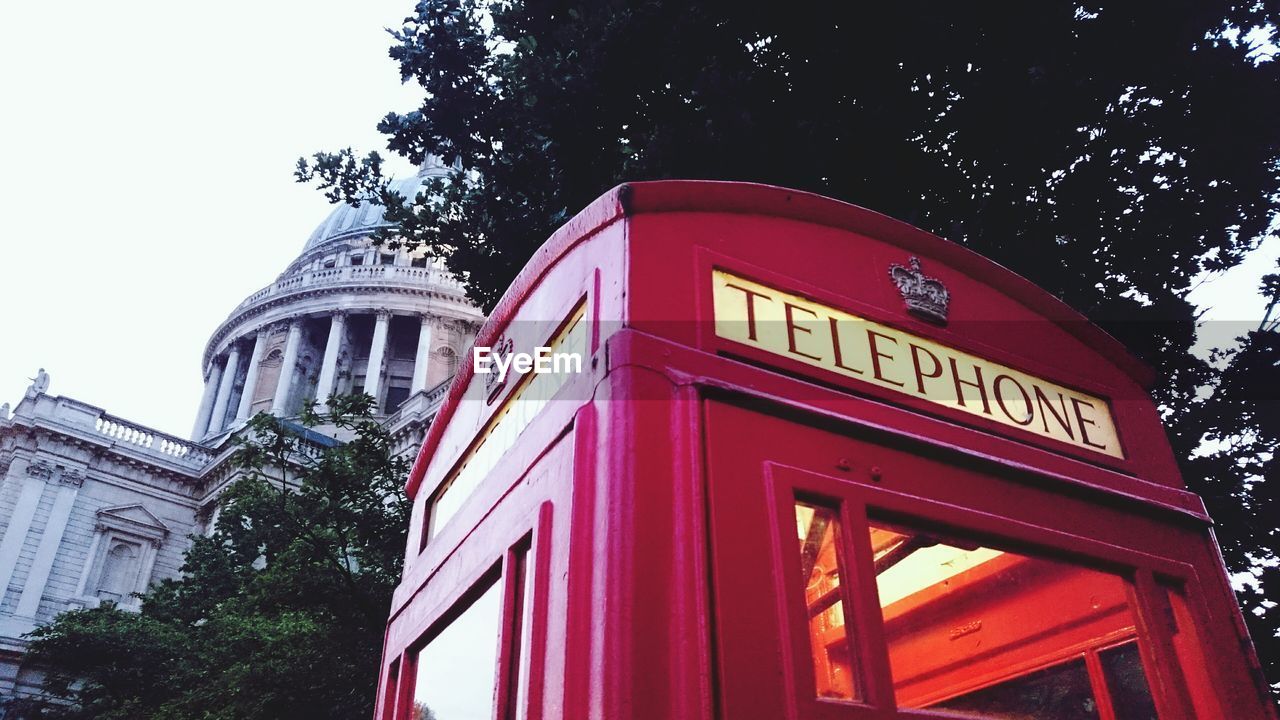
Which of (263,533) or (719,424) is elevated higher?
(263,533)

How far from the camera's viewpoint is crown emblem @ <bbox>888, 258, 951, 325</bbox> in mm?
2234

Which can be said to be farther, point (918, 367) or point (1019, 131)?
point (1019, 131)

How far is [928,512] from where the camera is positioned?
5.86ft

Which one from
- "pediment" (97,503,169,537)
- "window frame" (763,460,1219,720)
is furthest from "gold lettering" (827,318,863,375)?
"pediment" (97,503,169,537)

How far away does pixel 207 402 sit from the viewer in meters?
42.2

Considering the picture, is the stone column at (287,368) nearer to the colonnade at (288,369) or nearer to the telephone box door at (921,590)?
the colonnade at (288,369)

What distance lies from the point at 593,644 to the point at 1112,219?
5.24 metres

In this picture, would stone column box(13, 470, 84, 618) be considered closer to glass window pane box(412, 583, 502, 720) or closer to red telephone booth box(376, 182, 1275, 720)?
red telephone booth box(376, 182, 1275, 720)

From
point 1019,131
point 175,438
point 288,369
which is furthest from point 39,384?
point 1019,131

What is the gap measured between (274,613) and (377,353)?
2816 cm

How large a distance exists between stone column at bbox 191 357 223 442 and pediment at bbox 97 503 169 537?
14520 mm

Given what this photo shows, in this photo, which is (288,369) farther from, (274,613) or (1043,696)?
(1043,696)

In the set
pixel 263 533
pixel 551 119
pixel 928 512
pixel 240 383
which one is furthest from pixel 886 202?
pixel 240 383

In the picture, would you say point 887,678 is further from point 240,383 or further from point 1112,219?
point 240,383
